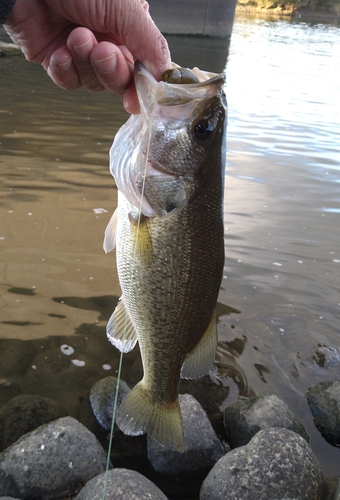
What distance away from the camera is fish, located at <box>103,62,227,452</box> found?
Answer: 1.96m

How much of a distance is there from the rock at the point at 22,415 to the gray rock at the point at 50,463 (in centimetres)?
30

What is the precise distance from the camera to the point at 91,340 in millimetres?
4129

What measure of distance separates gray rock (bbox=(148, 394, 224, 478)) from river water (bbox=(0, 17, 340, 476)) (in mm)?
612

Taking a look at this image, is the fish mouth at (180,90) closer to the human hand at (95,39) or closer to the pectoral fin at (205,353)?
the human hand at (95,39)

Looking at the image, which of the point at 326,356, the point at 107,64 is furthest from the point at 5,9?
the point at 326,356

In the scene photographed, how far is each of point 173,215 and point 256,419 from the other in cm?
194

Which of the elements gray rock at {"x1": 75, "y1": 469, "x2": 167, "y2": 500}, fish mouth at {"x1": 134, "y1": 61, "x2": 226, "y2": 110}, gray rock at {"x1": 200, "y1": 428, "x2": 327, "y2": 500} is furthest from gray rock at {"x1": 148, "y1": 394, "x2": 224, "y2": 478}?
fish mouth at {"x1": 134, "y1": 61, "x2": 226, "y2": 110}

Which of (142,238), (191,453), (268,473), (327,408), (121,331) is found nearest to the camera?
(142,238)

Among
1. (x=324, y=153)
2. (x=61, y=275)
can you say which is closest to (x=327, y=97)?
(x=324, y=153)

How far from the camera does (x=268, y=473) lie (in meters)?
2.68

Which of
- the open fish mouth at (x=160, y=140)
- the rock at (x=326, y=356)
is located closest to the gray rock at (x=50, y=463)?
the open fish mouth at (x=160, y=140)

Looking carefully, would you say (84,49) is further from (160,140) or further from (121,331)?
(121,331)

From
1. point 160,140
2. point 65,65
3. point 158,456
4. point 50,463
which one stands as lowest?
point 158,456

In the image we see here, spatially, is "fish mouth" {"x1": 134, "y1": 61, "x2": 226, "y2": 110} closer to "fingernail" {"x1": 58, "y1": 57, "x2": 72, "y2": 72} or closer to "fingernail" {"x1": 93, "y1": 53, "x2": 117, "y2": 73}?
"fingernail" {"x1": 93, "y1": 53, "x2": 117, "y2": 73}
